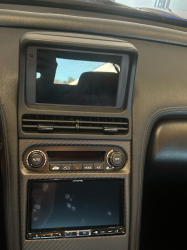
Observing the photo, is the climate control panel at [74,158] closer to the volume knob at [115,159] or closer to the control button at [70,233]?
the volume knob at [115,159]

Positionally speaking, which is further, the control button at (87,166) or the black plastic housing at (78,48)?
the control button at (87,166)

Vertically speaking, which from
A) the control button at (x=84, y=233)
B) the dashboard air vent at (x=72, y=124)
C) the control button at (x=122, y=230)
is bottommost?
the control button at (x=122, y=230)

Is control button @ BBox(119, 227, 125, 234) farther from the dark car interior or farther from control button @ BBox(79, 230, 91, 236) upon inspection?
control button @ BBox(79, 230, 91, 236)

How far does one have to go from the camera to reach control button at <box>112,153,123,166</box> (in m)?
1.00

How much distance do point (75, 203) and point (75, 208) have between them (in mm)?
21

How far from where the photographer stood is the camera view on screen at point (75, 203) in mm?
975

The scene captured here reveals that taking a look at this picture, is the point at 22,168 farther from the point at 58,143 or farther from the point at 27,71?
the point at 27,71

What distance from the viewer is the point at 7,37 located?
1000mm

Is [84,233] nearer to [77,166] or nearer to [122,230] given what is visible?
[122,230]

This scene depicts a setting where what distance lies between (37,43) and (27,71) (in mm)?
A: 109

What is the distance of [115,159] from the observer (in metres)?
1.00

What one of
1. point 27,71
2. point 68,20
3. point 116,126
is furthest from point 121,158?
point 68,20

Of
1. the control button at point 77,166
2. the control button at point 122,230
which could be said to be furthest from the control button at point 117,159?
the control button at point 122,230

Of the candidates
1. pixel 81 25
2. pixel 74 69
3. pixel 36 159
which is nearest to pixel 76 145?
pixel 36 159
